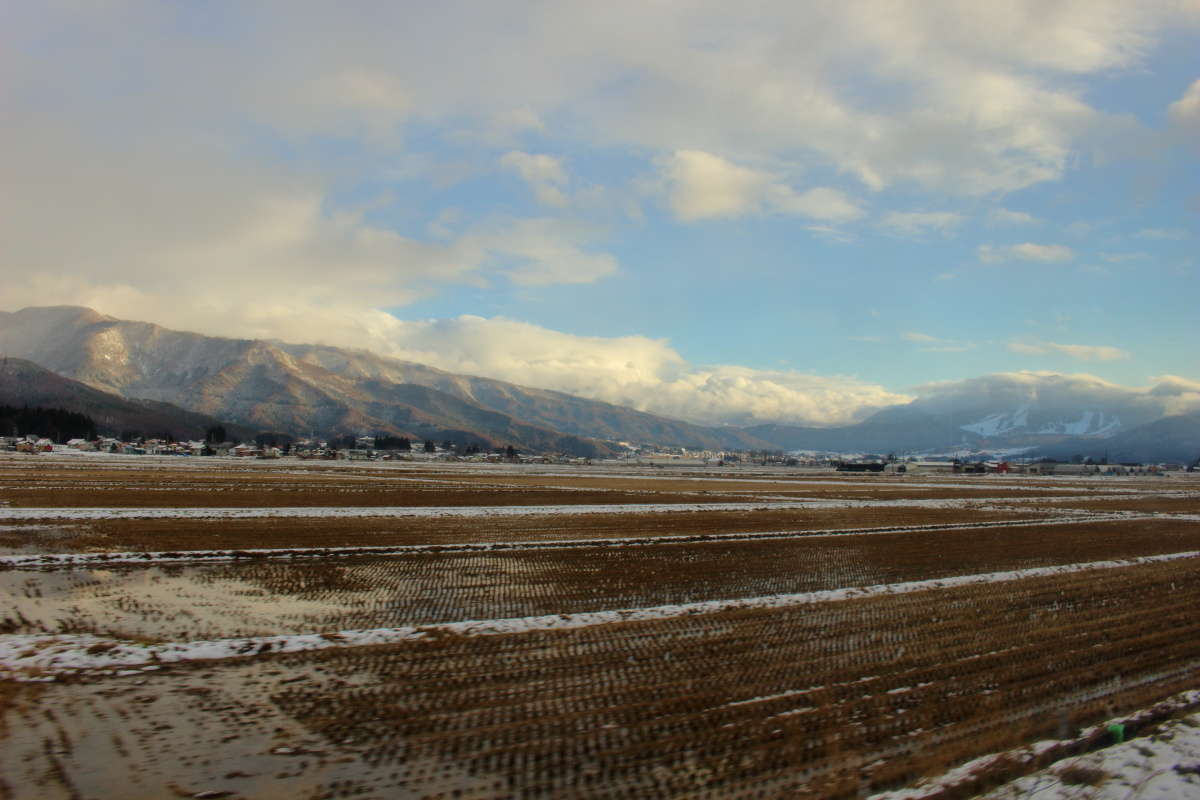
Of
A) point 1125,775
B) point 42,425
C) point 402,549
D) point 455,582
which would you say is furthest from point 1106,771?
point 42,425

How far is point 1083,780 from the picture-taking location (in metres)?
7.61

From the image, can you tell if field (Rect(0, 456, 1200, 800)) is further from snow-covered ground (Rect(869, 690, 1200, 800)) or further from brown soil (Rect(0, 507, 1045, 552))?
brown soil (Rect(0, 507, 1045, 552))

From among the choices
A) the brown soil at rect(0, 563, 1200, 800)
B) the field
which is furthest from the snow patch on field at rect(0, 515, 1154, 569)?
the brown soil at rect(0, 563, 1200, 800)

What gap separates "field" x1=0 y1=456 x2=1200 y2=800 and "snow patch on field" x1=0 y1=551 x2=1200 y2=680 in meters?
0.09

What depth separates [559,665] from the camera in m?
11.5

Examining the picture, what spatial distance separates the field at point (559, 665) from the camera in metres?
7.77

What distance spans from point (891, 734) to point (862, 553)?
18736 mm

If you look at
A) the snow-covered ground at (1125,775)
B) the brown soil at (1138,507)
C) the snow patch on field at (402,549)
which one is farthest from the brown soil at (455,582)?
the brown soil at (1138,507)

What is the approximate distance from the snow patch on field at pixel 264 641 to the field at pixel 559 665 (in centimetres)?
9

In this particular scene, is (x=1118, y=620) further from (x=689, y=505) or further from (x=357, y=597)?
A: (x=689, y=505)

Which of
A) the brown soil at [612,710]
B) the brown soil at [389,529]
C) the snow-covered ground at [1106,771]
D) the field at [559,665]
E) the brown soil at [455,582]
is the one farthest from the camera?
the brown soil at [389,529]

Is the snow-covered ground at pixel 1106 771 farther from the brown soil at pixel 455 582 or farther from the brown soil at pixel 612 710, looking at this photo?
the brown soil at pixel 455 582

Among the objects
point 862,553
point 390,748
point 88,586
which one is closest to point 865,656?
point 390,748

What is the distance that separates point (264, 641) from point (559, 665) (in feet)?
18.2
